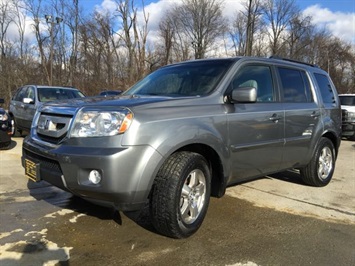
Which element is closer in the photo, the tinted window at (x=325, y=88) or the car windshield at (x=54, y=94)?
the tinted window at (x=325, y=88)

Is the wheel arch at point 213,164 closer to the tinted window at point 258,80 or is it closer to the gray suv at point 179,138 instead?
the gray suv at point 179,138

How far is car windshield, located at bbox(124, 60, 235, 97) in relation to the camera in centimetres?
407

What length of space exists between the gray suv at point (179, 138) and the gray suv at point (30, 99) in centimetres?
650

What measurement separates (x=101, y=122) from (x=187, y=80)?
58.5 inches

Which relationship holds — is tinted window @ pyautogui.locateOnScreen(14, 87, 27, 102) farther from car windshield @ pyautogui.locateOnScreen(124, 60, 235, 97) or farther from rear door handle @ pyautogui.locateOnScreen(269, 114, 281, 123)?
rear door handle @ pyautogui.locateOnScreen(269, 114, 281, 123)

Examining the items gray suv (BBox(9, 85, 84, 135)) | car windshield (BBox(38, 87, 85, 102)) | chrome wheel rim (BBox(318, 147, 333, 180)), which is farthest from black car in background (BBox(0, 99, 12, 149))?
chrome wheel rim (BBox(318, 147, 333, 180))

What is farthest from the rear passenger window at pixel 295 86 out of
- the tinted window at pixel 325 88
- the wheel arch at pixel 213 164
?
the wheel arch at pixel 213 164

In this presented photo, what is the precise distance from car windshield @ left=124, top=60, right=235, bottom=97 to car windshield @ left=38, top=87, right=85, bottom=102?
20.8 feet

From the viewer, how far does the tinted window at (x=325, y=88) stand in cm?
576

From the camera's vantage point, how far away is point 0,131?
8.33 metres

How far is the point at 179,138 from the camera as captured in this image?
3.36 meters

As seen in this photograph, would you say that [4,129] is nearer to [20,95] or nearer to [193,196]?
[20,95]

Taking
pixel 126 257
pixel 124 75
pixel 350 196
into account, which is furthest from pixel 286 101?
pixel 124 75

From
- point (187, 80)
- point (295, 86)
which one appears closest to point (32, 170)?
point (187, 80)
